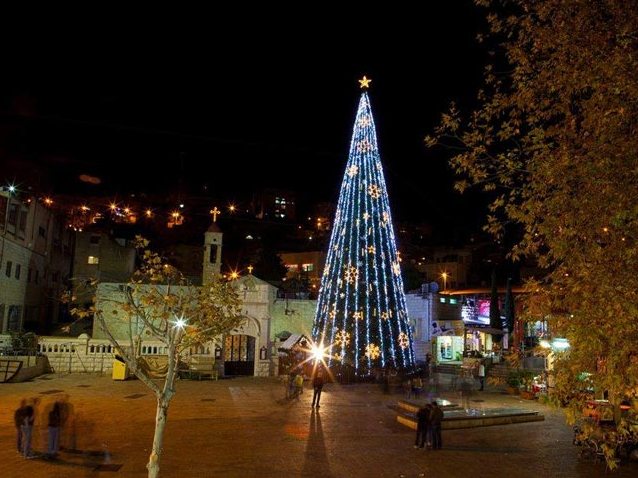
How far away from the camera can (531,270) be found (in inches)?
2304

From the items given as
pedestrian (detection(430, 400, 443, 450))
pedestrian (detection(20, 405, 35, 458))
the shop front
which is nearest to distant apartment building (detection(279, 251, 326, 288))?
the shop front

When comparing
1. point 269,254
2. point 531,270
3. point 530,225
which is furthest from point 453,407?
point 531,270

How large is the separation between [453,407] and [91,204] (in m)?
48.2

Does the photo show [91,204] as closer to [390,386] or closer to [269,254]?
[269,254]

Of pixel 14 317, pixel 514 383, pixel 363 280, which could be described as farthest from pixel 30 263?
pixel 514 383

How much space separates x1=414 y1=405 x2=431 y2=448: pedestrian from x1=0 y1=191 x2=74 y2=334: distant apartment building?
1962 centimetres

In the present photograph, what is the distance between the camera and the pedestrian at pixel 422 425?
14.5m

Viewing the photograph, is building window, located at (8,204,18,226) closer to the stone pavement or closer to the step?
the stone pavement

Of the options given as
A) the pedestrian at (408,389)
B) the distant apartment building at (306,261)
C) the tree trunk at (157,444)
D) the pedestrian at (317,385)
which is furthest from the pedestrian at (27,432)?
the distant apartment building at (306,261)

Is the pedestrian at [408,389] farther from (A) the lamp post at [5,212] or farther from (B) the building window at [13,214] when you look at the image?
(B) the building window at [13,214]

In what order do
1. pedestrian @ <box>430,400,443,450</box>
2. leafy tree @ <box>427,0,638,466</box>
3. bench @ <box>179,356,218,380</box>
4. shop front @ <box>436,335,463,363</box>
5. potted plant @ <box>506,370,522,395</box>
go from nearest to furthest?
leafy tree @ <box>427,0,638,466</box> < pedestrian @ <box>430,400,443,450</box> < potted plant @ <box>506,370,522,395</box> < bench @ <box>179,356,218,380</box> < shop front @ <box>436,335,463,363</box>

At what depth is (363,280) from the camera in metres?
28.0

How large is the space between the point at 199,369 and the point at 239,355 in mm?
3677

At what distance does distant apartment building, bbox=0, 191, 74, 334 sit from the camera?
3020 cm
